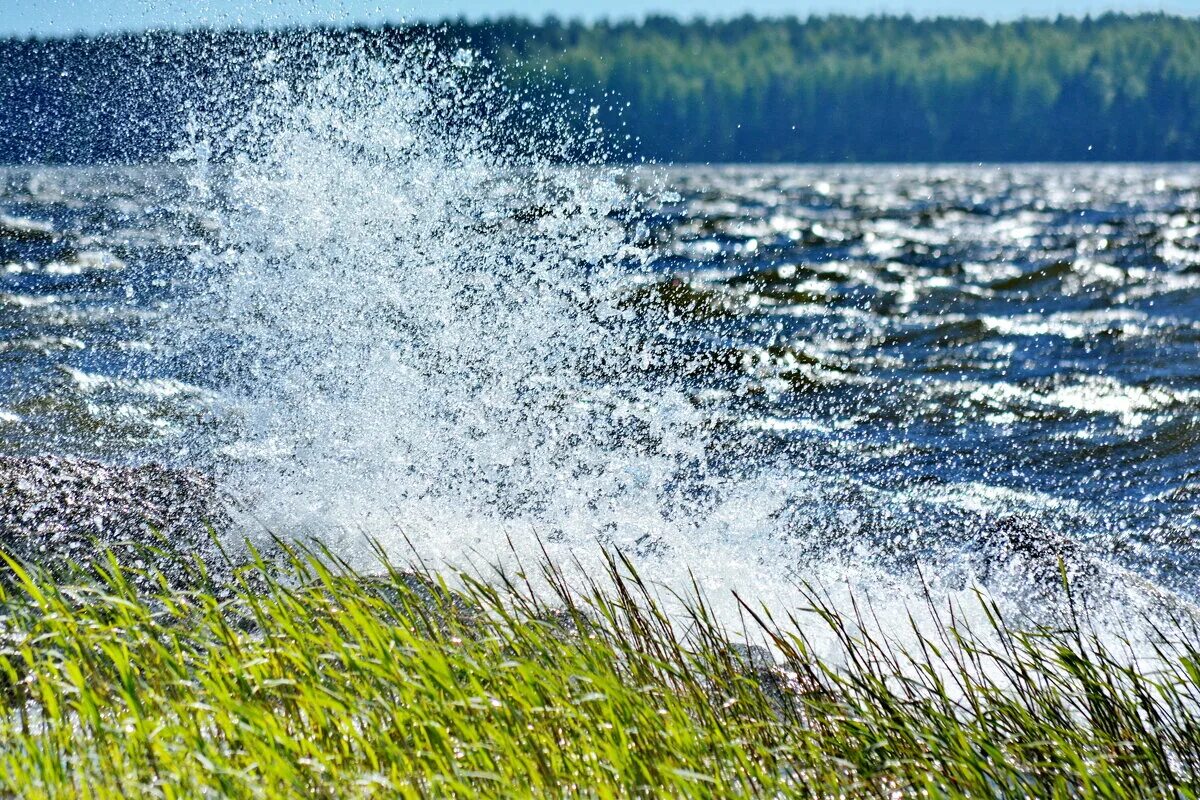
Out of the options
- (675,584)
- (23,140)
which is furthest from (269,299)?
(23,140)

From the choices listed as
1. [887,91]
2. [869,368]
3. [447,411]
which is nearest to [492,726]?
[447,411]

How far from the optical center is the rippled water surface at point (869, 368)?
920 centimetres

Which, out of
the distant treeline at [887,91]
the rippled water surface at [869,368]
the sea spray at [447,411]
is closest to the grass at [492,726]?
the sea spray at [447,411]

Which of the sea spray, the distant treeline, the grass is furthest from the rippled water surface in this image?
the distant treeline

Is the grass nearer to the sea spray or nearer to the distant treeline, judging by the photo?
the sea spray

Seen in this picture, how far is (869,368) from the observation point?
579 inches

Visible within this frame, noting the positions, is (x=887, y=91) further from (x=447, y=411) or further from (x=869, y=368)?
(x=447, y=411)

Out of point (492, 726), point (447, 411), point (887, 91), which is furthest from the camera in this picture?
point (887, 91)

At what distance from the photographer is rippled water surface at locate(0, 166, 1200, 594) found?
920 centimetres

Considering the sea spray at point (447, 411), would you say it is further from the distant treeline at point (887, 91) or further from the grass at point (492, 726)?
the distant treeline at point (887, 91)

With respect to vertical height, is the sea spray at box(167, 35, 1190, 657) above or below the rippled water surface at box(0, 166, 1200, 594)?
above

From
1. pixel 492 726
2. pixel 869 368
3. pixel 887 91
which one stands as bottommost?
pixel 869 368

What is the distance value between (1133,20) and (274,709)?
215 m

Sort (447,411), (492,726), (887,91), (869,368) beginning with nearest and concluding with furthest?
(492,726) → (447,411) → (869,368) → (887,91)
